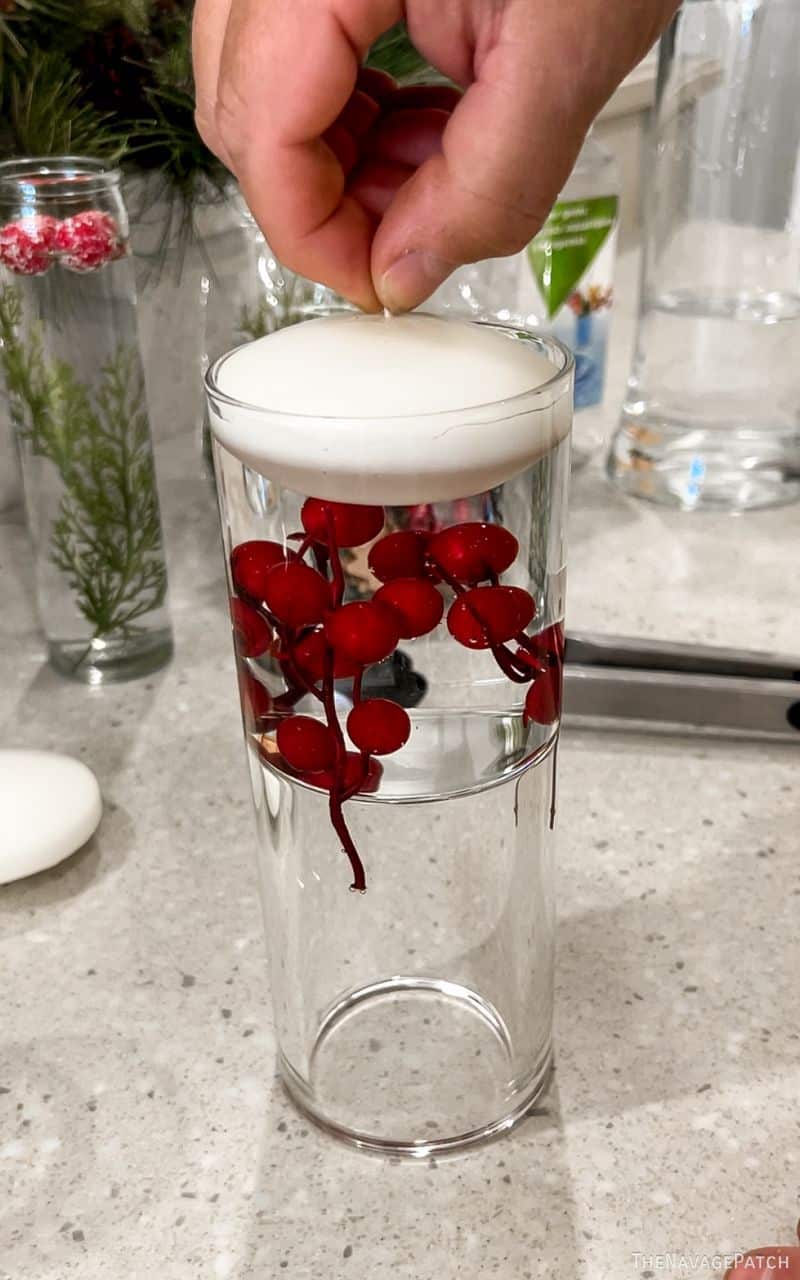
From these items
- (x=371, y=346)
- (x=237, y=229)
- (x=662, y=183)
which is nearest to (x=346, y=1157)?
(x=371, y=346)

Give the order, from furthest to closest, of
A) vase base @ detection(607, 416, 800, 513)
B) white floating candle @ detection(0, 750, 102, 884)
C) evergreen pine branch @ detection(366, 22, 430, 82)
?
vase base @ detection(607, 416, 800, 513) < evergreen pine branch @ detection(366, 22, 430, 82) < white floating candle @ detection(0, 750, 102, 884)

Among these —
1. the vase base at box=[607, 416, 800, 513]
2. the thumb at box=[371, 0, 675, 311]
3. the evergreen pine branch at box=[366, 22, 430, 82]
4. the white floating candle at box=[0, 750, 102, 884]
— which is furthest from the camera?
the vase base at box=[607, 416, 800, 513]

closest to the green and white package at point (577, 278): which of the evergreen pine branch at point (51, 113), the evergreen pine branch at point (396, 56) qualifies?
the evergreen pine branch at point (396, 56)

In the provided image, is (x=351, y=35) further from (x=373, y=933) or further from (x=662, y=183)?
(x=662, y=183)

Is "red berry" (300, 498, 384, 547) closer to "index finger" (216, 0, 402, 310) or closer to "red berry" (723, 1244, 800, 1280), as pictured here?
"index finger" (216, 0, 402, 310)

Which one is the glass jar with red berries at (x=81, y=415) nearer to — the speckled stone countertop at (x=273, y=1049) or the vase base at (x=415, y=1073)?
the speckled stone countertop at (x=273, y=1049)

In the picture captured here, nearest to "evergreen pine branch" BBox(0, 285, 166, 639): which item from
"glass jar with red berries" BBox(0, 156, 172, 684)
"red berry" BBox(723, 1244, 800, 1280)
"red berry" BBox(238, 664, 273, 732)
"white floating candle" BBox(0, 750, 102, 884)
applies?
"glass jar with red berries" BBox(0, 156, 172, 684)

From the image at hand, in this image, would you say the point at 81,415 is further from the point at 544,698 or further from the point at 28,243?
the point at 544,698
